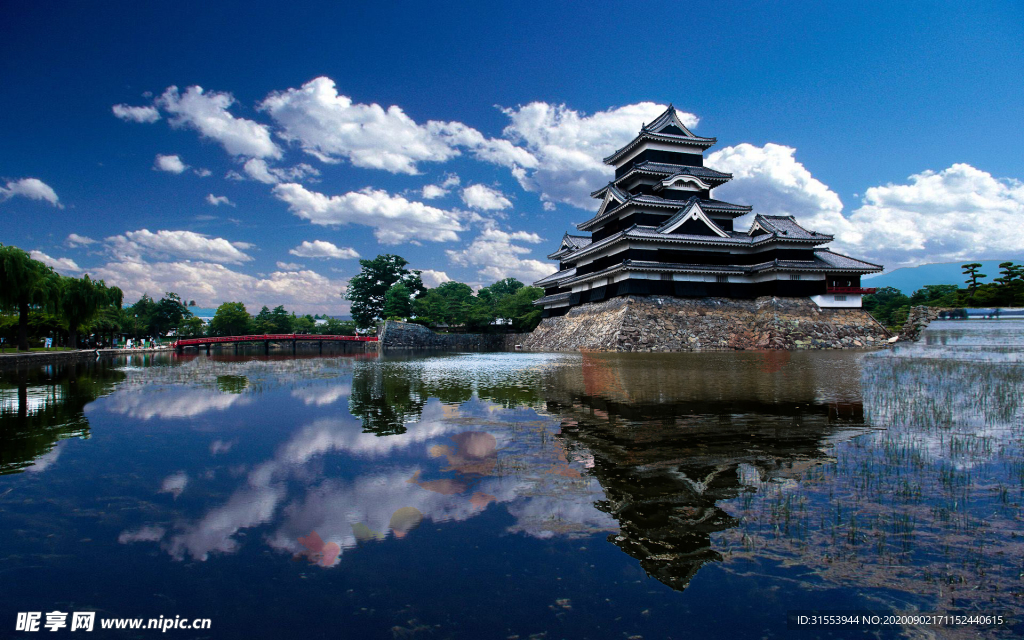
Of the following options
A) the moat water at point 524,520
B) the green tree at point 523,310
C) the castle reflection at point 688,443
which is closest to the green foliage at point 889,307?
the green tree at point 523,310

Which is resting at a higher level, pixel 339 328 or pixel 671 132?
pixel 671 132

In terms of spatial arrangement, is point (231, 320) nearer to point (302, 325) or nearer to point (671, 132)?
point (302, 325)

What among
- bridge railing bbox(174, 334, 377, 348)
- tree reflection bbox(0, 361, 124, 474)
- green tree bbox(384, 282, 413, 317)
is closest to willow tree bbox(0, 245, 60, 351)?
bridge railing bbox(174, 334, 377, 348)

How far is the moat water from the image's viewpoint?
2.91 metres

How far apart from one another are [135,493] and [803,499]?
6852 mm

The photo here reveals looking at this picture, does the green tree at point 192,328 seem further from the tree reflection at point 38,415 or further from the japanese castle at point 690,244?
the japanese castle at point 690,244

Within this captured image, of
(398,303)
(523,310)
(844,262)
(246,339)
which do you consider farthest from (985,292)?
(246,339)

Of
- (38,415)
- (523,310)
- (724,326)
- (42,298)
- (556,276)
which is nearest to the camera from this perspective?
(38,415)

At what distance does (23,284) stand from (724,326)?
147ft

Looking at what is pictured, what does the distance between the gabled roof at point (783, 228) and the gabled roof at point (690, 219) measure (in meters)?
3.11

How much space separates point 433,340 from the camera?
5525cm

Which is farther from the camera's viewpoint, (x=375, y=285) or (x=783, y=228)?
(x=375, y=285)

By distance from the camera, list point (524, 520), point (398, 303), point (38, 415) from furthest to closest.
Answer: point (398, 303) < point (38, 415) < point (524, 520)

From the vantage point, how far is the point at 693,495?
4633mm
